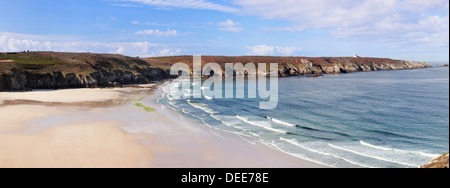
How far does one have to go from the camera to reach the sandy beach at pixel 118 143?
16.2m

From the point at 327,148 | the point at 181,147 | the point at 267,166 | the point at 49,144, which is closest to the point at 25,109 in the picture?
the point at 49,144

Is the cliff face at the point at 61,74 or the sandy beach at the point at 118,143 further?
the cliff face at the point at 61,74

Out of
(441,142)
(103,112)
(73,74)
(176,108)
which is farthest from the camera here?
(73,74)

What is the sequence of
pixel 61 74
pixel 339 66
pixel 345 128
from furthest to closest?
pixel 339 66
pixel 61 74
pixel 345 128

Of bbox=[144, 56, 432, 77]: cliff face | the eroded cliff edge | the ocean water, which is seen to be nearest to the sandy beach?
the ocean water

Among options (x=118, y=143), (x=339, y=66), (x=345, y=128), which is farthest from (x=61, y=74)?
(x=339, y=66)

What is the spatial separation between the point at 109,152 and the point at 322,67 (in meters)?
134

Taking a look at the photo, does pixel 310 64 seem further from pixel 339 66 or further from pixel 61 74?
Result: pixel 61 74

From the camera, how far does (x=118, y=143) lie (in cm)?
1983

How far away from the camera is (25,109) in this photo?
31.8m

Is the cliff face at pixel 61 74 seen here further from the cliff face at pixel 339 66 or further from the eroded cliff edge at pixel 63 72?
the cliff face at pixel 339 66

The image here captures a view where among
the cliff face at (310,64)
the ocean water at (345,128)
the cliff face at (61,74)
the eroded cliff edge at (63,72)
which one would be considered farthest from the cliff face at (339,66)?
the ocean water at (345,128)
